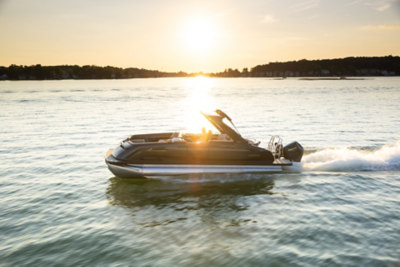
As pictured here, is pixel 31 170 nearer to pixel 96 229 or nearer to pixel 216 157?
pixel 96 229

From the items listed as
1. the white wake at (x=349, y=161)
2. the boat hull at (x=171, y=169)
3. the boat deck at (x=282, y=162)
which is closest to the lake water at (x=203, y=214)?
the white wake at (x=349, y=161)

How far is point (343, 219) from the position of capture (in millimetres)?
8531

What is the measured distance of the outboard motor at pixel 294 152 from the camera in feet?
40.2

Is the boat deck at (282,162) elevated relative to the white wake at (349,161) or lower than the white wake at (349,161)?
elevated

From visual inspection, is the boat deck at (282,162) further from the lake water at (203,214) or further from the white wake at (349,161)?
the lake water at (203,214)

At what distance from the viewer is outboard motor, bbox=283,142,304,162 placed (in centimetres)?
1227

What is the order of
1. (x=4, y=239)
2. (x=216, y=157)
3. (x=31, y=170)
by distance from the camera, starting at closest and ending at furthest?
(x=4, y=239) → (x=216, y=157) → (x=31, y=170)

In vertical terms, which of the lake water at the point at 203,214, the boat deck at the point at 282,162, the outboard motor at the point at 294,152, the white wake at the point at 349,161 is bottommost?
the lake water at the point at 203,214

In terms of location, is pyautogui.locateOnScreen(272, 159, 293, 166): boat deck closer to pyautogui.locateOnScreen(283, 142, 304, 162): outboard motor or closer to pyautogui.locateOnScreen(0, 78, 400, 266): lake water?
pyautogui.locateOnScreen(283, 142, 304, 162): outboard motor

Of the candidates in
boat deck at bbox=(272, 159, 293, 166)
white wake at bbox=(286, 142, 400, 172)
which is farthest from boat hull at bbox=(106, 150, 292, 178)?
white wake at bbox=(286, 142, 400, 172)

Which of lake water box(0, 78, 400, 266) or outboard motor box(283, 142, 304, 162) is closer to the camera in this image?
lake water box(0, 78, 400, 266)

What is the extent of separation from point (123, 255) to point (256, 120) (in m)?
24.8

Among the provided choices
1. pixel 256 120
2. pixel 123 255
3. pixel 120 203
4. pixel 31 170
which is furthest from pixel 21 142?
pixel 256 120

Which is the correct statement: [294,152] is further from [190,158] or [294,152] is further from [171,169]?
[171,169]
